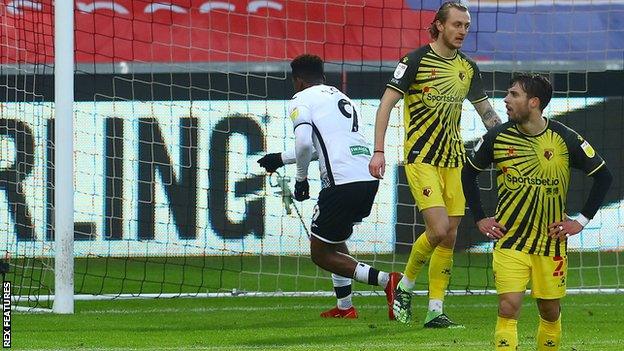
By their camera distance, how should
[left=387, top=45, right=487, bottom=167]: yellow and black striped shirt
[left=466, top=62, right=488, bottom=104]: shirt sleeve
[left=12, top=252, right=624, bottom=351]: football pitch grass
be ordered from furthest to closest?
[left=466, top=62, right=488, bottom=104]: shirt sleeve
[left=387, top=45, right=487, bottom=167]: yellow and black striped shirt
[left=12, top=252, right=624, bottom=351]: football pitch grass

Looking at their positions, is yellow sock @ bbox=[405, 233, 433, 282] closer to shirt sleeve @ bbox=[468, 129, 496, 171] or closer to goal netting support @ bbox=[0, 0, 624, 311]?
shirt sleeve @ bbox=[468, 129, 496, 171]

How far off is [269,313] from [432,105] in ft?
7.06

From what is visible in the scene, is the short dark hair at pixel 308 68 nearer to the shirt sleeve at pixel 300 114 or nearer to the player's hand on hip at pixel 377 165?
the shirt sleeve at pixel 300 114

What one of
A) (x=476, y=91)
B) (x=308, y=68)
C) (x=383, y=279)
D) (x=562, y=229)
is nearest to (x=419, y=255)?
(x=383, y=279)

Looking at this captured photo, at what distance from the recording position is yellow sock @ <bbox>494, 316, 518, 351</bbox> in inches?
261

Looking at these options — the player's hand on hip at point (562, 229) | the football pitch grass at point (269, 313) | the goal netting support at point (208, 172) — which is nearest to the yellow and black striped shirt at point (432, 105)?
the football pitch grass at point (269, 313)

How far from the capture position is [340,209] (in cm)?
918

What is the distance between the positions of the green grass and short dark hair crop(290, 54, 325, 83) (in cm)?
159

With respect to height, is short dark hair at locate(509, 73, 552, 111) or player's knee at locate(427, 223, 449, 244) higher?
short dark hair at locate(509, 73, 552, 111)

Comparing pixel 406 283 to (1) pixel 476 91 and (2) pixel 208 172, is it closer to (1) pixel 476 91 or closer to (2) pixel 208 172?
(1) pixel 476 91

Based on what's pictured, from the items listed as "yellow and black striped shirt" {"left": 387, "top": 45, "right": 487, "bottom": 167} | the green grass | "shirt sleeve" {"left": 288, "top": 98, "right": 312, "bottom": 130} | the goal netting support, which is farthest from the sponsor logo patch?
the goal netting support

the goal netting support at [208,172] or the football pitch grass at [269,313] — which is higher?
the goal netting support at [208,172]

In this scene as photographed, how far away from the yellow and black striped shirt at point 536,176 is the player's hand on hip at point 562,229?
36 millimetres

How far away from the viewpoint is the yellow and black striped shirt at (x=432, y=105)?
28.1 ft
